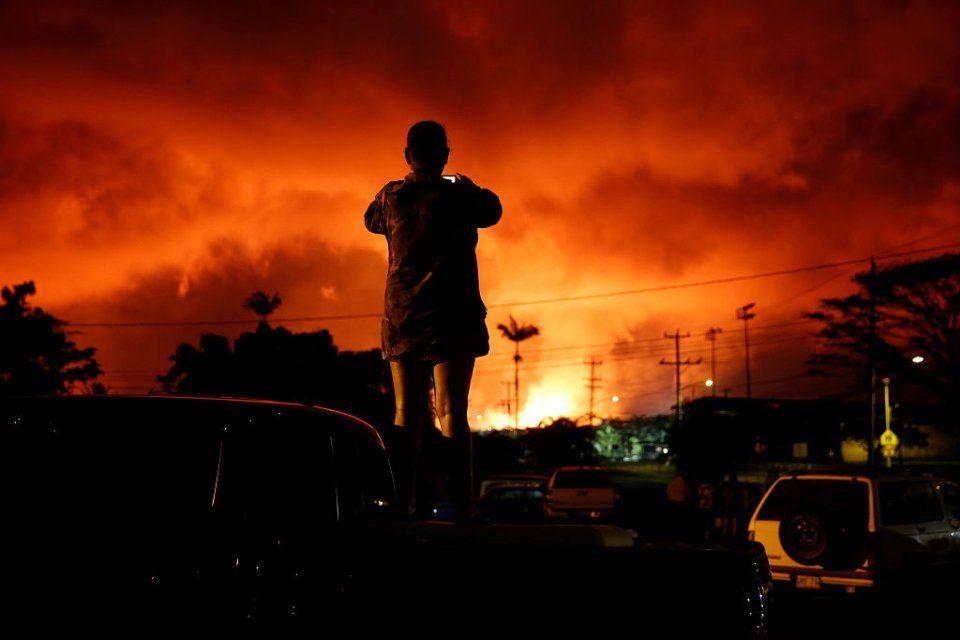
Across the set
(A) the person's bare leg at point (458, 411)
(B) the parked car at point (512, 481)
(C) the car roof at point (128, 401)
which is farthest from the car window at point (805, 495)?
(B) the parked car at point (512, 481)

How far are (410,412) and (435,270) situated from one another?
58cm

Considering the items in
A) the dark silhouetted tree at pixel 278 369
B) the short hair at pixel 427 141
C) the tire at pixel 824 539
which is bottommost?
the tire at pixel 824 539

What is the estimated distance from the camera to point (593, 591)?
1984 millimetres

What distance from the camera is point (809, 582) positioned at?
12.0 metres

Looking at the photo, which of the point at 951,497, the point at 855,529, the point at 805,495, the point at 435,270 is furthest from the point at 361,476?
the point at 951,497

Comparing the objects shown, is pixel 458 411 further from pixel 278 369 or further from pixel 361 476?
pixel 278 369

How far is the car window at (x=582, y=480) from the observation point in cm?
2688

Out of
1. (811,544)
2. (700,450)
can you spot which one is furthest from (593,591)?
(700,450)

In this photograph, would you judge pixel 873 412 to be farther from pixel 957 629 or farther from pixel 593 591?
pixel 593 591

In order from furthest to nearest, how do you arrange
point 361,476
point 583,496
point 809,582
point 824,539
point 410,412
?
point 583,496, point 809,582, point 824,539, point 410,412, point 361,476

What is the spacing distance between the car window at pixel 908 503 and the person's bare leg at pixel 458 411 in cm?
984

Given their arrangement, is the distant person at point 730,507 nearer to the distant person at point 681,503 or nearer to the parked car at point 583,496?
the distant person at point 681,503

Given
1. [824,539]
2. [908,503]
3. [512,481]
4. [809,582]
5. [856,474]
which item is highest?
[856,474]

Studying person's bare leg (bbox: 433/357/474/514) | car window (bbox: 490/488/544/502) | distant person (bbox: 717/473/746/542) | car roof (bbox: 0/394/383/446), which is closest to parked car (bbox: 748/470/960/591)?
distant person (bbox: 717/473/746/542)
